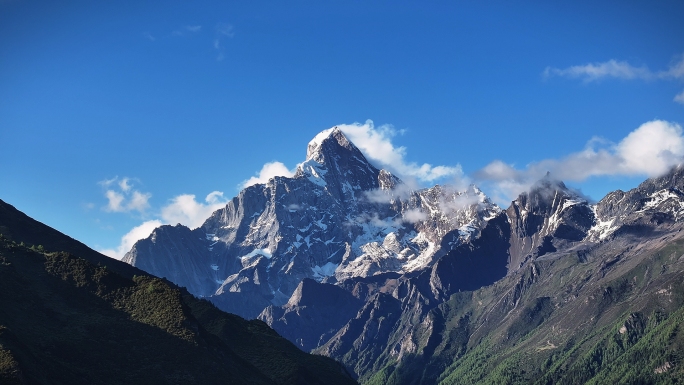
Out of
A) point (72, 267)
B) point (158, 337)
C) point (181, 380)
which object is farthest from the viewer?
point (72, 267)

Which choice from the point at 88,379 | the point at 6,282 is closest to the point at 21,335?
the point at 88,379

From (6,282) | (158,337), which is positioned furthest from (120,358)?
(6,282)

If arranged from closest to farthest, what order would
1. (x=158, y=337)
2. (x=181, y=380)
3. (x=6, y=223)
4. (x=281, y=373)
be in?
(x=181, y=380), (x=158, y=337), (x=281, y=373), (x=6, y=223)

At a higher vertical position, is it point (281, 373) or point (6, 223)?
point (6, 223)

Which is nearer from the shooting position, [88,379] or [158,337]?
[88,379]

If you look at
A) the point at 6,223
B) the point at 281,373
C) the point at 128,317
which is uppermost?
the point at 6,223

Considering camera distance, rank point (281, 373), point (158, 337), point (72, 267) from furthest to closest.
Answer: point (281, 373) → point (72, 267) → point (158, 337)

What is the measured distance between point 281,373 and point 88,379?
2330 inches

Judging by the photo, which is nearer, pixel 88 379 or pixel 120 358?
pixel 88 379

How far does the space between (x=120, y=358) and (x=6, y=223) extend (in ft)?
251

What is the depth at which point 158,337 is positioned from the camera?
134 meters

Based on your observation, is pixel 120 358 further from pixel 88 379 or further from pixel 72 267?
pixel 72 267

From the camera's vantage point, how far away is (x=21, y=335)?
117000 millimetres

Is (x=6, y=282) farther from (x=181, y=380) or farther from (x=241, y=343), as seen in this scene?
(x=241, y=343)
